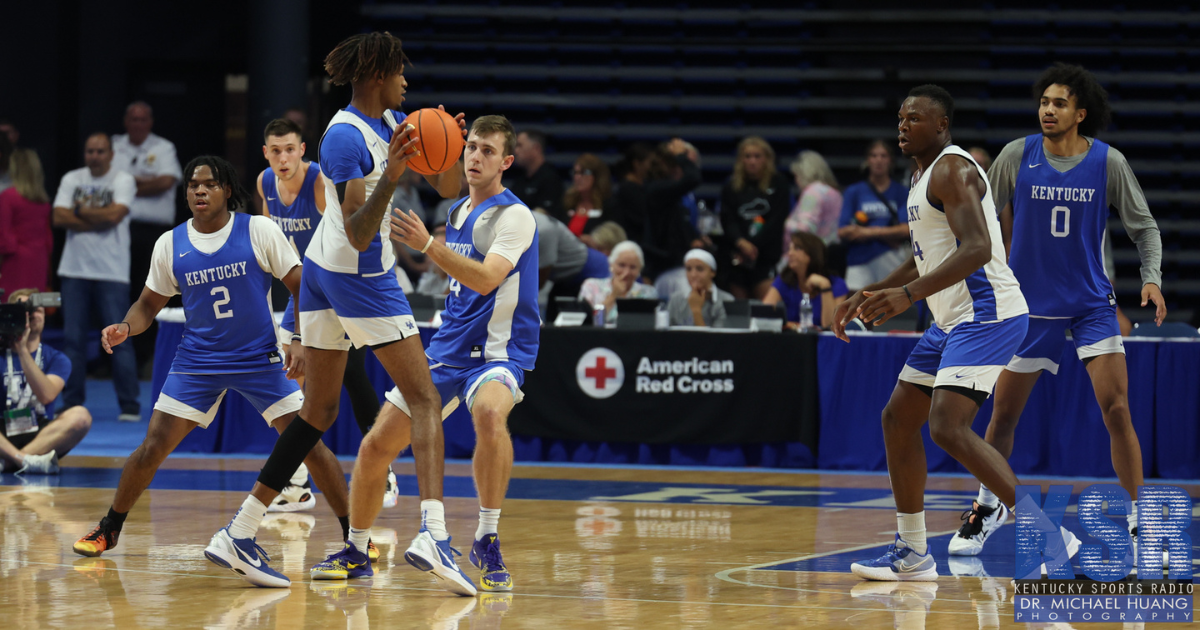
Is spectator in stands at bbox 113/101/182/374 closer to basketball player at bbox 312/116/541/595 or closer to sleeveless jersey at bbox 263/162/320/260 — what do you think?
sleeveless jersey at bbox 263/162/320/260

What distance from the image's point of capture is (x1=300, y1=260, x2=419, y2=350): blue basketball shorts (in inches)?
190

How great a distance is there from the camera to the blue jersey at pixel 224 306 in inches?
227

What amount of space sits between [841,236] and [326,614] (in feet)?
22.4

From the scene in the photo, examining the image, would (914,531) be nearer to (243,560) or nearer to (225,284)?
(243,560)

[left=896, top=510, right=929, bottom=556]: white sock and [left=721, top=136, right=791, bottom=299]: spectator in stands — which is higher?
[left=721, top=136, right=791, bottom=299]: spectator in stands

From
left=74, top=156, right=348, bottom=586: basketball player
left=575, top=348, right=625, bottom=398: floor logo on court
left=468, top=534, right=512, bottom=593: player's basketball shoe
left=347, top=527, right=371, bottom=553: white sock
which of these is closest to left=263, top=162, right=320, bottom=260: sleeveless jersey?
left=74, top=156, right=348, bottom=586: basketball player

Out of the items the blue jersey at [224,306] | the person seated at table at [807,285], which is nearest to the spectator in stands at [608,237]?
the person seated at table at [807,285]

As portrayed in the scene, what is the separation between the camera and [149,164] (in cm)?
1179

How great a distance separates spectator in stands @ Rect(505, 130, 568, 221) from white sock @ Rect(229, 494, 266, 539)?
607 cm

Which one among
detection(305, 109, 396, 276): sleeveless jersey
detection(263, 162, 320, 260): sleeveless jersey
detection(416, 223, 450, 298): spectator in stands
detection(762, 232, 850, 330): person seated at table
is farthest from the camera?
detection(416, 223, 450, 298): spectator in stands

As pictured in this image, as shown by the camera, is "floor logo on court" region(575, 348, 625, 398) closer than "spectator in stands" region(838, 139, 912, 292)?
Yes

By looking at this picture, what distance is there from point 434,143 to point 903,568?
231 cm

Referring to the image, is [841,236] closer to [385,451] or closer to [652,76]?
[652,76]

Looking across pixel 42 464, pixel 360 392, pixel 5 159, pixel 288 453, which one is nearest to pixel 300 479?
pixel 360 392
